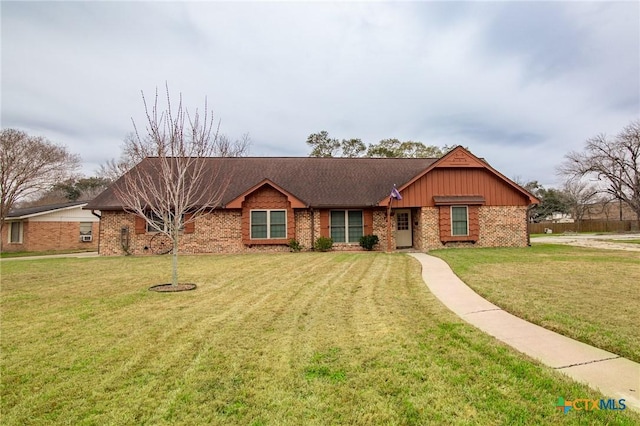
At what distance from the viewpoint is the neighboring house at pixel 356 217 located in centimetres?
1634

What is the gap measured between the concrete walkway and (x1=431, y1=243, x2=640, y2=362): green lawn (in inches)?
8.5

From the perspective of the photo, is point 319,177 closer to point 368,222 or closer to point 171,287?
point 368,222

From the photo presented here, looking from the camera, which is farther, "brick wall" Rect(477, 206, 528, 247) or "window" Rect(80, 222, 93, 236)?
"window" Rect(80, 222, 93, 236)

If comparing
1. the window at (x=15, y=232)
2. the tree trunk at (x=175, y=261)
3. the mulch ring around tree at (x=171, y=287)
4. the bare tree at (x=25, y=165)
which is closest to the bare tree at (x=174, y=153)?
the tree trunk at (x=175, y=261)

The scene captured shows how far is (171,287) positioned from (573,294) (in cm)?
813

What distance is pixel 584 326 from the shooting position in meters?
4.35

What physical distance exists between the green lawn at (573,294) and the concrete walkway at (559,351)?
0.71 feet

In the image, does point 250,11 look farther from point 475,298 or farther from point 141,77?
point 475,298

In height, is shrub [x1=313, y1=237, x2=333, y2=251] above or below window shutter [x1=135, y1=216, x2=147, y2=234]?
below

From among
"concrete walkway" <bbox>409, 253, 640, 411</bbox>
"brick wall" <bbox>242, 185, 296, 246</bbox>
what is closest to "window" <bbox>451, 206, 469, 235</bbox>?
"brick wall" <bbox>242, 185, 296, 246</bbox>

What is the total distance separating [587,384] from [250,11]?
1287 centimetres

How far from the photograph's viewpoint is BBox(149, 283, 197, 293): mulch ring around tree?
23.7ft

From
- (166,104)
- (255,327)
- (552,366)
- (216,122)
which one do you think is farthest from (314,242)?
(552,366)
